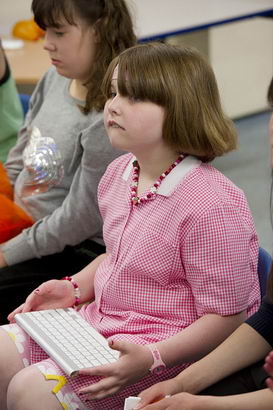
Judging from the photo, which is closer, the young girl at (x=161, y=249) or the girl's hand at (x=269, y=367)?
the girl's hand at (x=269, y=367)

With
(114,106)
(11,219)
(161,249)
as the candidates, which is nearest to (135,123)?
(114,106)

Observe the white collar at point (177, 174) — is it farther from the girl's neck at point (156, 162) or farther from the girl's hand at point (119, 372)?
the girl's hand at point (119, 372)

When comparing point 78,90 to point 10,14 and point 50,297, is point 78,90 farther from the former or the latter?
point 10,14

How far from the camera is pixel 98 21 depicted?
7.27 feet

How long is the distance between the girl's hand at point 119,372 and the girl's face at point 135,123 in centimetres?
46

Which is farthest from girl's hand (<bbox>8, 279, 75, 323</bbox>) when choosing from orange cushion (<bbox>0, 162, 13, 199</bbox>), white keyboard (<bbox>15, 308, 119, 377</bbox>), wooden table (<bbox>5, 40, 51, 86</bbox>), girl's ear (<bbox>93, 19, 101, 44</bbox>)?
wooden table (<bbox>5, 40, 51, 86</bbox>)

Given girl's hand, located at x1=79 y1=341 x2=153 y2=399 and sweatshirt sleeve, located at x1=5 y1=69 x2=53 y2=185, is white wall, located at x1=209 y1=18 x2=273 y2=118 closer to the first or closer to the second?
sweatshirt sleeve, located at x1=5 y1=69 x2=53 y2=185

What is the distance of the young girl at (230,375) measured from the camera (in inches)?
58.7

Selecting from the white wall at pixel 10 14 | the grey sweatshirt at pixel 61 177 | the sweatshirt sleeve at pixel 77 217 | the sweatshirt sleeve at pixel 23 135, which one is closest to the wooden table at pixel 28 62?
the white wall at pixel 10 14

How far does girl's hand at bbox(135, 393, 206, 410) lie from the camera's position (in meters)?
1.49

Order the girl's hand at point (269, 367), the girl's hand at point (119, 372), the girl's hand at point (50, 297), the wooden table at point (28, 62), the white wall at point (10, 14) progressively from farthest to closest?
1. the white wall at point (10, 14)
2. the wooden table at point (28, 62)
3. the girl's hand at point (50, 297)
4. the girl's hand at point (119, 372)
5. the girl's hand at point (269, 367)

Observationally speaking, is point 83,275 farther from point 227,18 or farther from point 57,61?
point 227,18

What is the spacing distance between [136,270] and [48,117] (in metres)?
0.78

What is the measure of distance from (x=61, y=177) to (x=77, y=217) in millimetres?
174
